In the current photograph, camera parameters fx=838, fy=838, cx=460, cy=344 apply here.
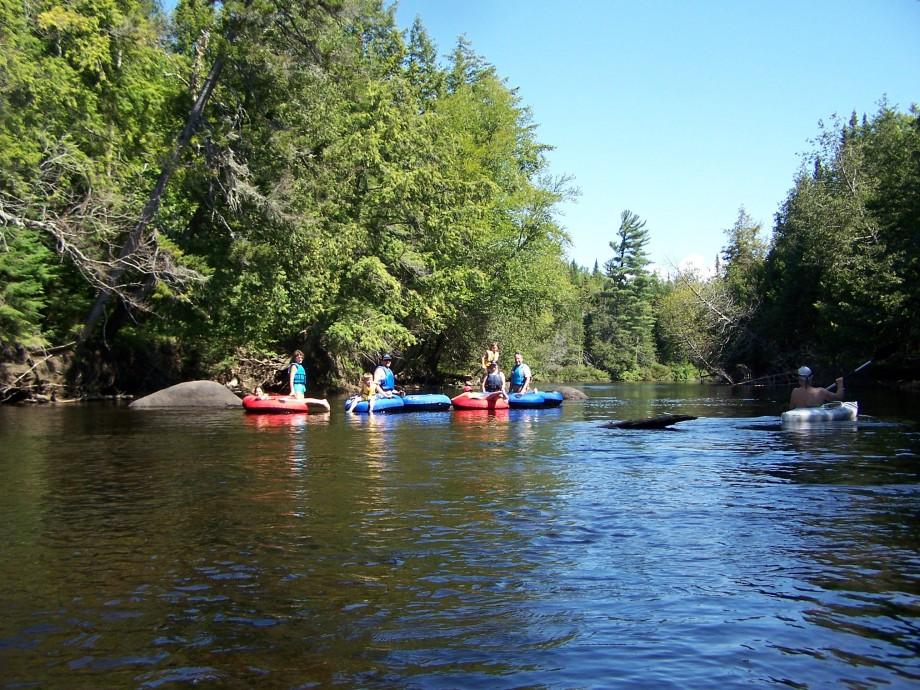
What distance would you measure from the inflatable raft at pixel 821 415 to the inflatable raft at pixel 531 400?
8.04 m

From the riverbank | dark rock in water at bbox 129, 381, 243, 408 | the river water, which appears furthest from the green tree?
the river water

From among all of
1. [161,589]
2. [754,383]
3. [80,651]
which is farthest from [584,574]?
[754,383]

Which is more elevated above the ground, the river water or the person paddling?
the person paddling

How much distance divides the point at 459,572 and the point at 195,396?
20.1 metres

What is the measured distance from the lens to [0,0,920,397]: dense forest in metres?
21.5

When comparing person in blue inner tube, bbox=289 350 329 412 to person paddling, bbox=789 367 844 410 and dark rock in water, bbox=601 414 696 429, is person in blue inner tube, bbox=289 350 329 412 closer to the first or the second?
dark rock in water, bbox=601 414 696 429

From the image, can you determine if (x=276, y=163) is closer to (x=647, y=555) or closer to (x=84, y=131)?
(x=84, y=131)

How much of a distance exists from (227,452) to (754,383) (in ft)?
144

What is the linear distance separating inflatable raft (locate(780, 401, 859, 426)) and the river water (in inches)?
194

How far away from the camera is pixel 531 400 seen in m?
23.6

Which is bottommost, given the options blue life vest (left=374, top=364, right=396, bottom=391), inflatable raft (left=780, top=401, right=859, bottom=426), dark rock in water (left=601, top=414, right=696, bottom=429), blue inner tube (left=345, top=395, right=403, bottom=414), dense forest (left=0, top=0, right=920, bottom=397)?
dark rock in water (left=601, top=414, right=696, bottom=429)

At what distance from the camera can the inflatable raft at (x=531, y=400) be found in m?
23.5

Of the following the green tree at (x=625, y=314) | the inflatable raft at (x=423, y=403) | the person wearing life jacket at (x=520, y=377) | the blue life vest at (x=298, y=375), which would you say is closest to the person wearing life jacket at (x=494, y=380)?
the inflatable raft at (x=423, y=403)

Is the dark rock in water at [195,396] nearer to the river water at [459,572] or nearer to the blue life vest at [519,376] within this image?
the blue life vest at [519,376]
